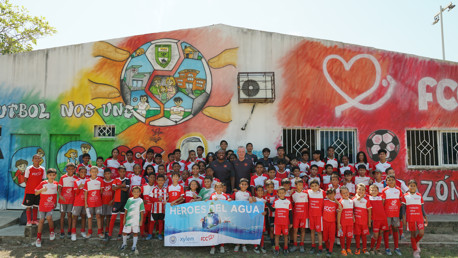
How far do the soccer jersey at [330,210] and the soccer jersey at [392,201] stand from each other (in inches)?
40.0

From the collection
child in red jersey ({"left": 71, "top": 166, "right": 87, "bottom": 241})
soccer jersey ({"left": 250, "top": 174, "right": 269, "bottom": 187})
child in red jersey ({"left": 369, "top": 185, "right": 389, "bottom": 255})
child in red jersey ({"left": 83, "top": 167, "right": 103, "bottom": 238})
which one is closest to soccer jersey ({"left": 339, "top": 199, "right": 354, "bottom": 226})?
child in red jersey ({"left": 369, "top": 185, "right": 389, "bottom": 255})

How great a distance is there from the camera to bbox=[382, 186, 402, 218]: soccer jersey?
6.07 meters

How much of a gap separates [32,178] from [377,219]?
6.83 meters

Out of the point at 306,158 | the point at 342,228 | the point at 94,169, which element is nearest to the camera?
the point at 342,228

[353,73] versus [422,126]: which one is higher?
[353,73]

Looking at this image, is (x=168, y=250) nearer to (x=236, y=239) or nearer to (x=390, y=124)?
(x=236, y=239)

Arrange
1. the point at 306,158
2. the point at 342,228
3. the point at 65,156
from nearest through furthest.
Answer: the point at 342,228 < the point at 306,158 < the point at 65,156

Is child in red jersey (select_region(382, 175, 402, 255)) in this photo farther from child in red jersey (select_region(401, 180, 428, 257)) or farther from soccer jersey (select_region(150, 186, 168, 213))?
soccer jersey (select_region(150, 186, 168, 213))

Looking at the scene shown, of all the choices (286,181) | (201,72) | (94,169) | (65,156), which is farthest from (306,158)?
(65,156)

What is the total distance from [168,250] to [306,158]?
12.0 ft

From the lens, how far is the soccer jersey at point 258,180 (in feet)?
22.1

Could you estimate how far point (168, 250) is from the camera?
5.96 m

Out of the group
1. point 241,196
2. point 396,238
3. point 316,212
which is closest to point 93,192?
point 241,196

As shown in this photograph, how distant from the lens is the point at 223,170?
708cm
